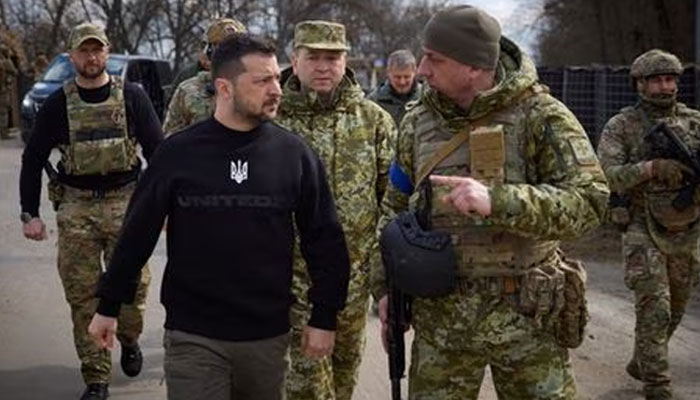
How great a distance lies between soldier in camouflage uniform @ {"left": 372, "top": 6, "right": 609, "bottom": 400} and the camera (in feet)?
11.8

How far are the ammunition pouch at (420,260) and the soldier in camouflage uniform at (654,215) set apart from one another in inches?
107

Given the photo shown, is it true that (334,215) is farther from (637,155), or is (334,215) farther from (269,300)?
(637,155)

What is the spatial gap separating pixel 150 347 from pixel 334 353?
8.62 feet

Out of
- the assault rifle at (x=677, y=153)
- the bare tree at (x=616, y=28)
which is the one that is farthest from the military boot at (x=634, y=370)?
the bare tree at (x=616, y=28)

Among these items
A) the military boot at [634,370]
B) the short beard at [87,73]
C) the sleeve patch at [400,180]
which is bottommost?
the military boot at [634,370]

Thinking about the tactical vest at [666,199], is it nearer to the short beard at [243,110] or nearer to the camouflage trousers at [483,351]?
the camouflage trousers at [483,351]

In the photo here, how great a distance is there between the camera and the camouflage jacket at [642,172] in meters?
6.17

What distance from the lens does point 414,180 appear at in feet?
13.3

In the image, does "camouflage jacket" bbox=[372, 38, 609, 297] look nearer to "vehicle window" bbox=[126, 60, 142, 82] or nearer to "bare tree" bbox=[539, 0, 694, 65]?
"vehicle window" bbox=[126, 60, 142, 82]

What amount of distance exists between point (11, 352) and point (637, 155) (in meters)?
4.09

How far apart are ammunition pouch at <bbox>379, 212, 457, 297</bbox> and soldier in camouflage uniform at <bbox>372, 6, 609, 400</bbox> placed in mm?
69

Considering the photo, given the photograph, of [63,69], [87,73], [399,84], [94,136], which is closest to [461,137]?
[94,136]

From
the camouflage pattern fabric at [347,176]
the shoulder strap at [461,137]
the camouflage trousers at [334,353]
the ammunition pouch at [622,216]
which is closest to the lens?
the shoulder strap at [461,137]

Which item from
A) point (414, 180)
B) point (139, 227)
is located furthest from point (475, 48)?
point (139, 227)
